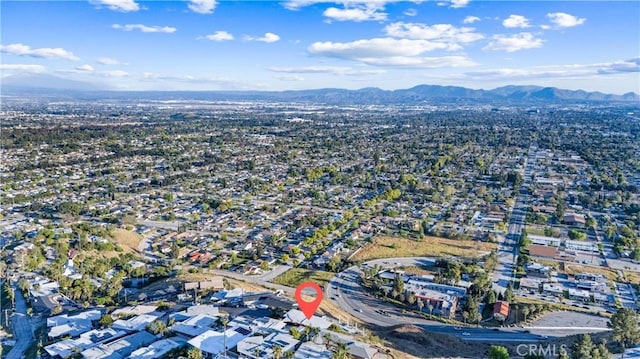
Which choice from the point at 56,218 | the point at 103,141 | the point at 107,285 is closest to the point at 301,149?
the point at 103,141

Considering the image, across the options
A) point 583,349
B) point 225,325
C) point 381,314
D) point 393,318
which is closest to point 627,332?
point 583,349

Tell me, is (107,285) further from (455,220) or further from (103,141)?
(103,141)

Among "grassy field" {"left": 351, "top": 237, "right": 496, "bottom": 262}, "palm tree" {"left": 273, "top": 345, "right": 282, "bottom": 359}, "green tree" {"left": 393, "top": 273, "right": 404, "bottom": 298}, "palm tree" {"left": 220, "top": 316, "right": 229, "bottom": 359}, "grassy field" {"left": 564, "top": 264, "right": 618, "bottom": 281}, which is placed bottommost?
"grassy field" {"left": 564, "top": 264, "right": 618, "bottom": 281}

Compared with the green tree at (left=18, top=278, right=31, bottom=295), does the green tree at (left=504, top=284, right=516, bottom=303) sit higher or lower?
lower

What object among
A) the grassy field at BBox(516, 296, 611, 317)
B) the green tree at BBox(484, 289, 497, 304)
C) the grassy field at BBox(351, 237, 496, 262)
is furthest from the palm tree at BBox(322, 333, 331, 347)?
the grassy field at BBox(351, 237, 496, 262)

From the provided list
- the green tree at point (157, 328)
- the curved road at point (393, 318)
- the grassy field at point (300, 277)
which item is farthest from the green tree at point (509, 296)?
the green tree at point (157, 328)

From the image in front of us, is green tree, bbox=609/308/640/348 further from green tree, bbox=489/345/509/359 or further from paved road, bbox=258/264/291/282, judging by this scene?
paved road, bbox=258/264/291/282
